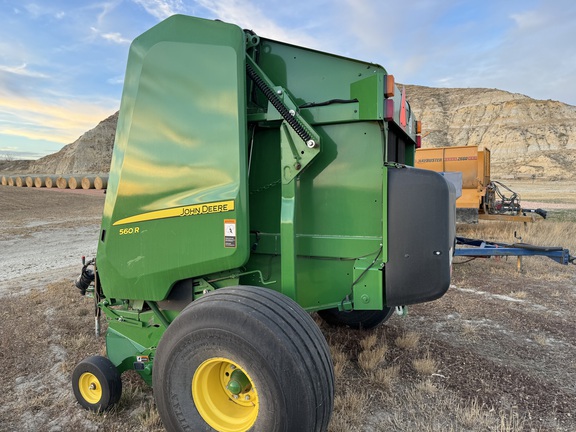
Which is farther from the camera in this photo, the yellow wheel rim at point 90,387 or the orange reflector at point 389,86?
the yellow wheel rim at point 90,387

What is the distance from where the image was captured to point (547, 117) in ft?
173

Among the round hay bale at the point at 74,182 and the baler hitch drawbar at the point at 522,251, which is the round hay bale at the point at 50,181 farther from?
the baler hitch drawbar at the point at 522,251

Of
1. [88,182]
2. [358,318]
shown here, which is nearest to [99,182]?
[88,182]

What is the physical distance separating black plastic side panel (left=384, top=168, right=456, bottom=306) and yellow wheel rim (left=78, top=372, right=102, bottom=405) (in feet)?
7.21

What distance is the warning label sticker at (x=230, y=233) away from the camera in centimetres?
237

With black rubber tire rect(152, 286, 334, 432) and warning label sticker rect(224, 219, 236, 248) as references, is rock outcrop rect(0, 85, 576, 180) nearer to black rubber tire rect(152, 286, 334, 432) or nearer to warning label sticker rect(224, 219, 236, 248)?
warning label sticker rect(224, 219, 236, 248)

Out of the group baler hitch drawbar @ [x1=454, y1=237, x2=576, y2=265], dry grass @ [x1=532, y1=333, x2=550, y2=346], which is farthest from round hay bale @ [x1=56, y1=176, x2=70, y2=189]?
dry grass @ [x1=532, y1=333, x2=550, y2=346]

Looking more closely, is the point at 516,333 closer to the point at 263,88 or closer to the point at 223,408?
the point at 223,408

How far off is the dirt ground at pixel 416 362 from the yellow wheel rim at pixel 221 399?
70cm

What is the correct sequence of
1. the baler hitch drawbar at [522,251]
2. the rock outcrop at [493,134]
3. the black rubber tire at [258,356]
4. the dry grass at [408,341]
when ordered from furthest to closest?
the rock outcrop at [493,134]
the baler hitch drawbar at [522,251]
the dry grass at [408,341]
the black rubber tire at [258,356]

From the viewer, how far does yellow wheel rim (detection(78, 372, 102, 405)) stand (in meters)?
2.78

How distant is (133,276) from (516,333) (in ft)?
13.1

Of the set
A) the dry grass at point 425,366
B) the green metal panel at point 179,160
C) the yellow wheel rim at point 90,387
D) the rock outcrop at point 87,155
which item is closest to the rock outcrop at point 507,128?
the rock outcrop at point 87,155

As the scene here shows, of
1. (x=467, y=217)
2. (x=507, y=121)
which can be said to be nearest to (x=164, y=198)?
(x=467, y=217)
